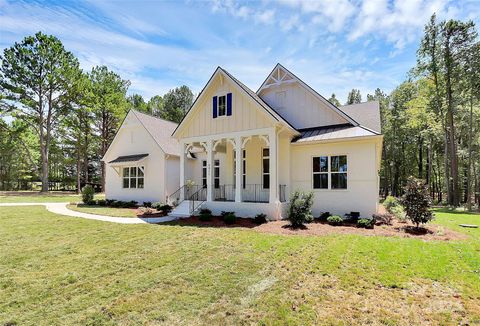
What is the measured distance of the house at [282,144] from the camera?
41.5 feet

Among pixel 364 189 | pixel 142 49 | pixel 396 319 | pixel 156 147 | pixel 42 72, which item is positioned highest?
pixel 42 72

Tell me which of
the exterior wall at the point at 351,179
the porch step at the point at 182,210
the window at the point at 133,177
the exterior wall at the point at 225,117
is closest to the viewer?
the exterior wall at the point at 351,179

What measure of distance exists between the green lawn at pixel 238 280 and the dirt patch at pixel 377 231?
0.69 meters

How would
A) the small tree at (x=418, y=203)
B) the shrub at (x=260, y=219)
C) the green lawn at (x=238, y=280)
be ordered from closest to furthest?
the green lawn at (x=238, y=280)
the small tree at (x=418, y=203)
the shrub at (x=260, y=219)

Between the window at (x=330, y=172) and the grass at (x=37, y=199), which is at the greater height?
the window at (x=330, y=172)

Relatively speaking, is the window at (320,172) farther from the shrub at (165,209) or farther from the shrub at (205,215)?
the shrub at (165,209)

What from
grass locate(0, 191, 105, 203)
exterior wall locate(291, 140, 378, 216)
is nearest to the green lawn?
exterior wall locate(291, 140, 378, 216)

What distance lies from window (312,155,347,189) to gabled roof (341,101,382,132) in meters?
2.87

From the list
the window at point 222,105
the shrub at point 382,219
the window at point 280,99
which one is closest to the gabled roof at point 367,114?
the window at point 280,99

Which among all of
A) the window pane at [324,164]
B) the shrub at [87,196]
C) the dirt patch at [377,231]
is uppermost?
the window pane at [324,164]

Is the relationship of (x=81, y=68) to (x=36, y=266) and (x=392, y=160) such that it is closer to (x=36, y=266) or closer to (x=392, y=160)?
(x=36, y=266)

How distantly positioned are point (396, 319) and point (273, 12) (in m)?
11.2

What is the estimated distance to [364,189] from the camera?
1243cm

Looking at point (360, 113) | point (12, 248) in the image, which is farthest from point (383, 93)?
point (12, 248)
